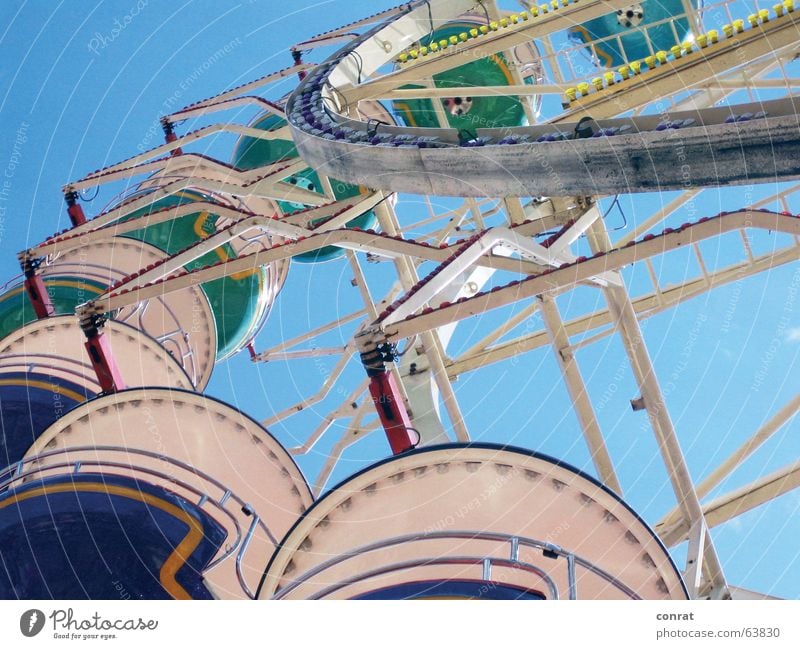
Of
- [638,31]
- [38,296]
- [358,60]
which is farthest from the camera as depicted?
[638,31]

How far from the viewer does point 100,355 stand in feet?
48.3

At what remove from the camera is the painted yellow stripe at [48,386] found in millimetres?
15657

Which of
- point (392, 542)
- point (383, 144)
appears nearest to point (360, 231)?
point (383, 144)

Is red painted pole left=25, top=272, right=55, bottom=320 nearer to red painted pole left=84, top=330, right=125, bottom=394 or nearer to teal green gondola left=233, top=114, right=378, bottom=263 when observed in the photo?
red painted pole left=84, top=330, right=125, bottom=394

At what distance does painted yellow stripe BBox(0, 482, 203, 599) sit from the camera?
36.1 feet

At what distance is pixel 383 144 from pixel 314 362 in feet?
52.4

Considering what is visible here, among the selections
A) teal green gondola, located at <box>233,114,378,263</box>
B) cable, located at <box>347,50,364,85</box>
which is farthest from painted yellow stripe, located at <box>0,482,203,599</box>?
teal green gondola, located at <box>233,114,378,263</box>

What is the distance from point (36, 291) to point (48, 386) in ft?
9.56

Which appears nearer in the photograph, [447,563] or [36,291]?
[447,563]

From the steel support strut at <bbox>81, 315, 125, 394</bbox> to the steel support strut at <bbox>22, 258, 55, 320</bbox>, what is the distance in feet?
10.8

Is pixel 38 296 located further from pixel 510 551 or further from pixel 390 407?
pixel 510 551

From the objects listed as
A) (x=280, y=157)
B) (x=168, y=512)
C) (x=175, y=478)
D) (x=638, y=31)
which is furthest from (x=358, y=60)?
(x=168, y=512)

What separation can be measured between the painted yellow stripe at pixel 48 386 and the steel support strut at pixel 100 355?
126cm
